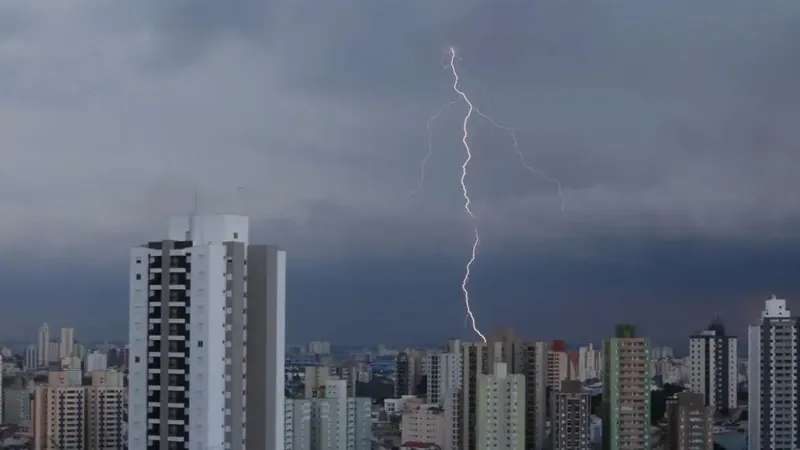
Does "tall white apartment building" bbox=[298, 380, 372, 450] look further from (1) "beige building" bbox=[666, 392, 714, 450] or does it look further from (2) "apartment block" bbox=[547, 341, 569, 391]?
(1) "beige building" bbox=[666, 392, 714, 450]

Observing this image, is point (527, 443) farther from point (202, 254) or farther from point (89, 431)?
point (202, 254)

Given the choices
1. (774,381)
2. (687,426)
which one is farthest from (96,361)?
(774,381)

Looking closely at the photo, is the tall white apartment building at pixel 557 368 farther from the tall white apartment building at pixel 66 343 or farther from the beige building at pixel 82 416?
the tall white apartment building at pixel 66 343

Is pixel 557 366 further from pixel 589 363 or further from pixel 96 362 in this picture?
pixel 96 362

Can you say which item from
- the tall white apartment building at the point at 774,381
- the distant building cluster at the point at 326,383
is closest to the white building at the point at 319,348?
the distant building cluster at the point at 326,383

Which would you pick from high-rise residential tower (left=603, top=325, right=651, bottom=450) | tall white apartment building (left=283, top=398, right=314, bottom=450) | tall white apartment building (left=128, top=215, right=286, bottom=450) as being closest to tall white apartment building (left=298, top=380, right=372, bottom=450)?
tall white apartment building (left=283, top=398, right=314, bottom=450)

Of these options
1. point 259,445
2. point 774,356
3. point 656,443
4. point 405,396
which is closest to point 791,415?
point 774,356
